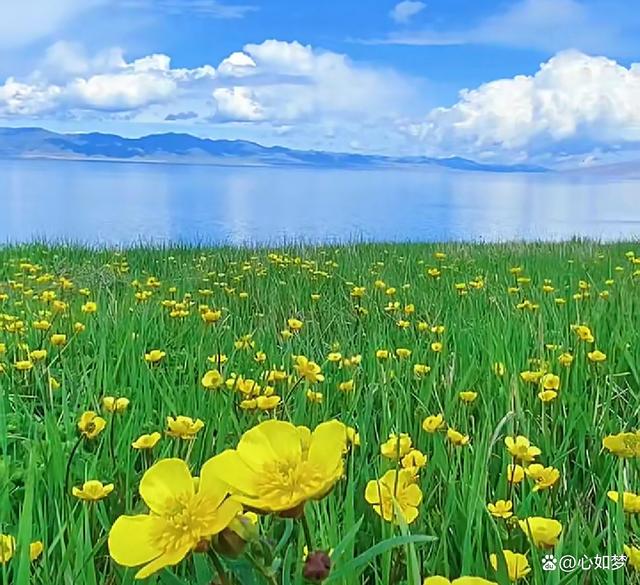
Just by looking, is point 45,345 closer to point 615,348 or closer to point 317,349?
point 317,349

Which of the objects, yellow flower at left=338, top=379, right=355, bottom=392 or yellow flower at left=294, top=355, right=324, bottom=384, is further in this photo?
yellow flower at left=338, top=379, right=355, bottom=392

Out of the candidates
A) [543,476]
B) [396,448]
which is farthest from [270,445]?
[543,476]

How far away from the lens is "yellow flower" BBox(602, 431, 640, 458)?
1.26 m

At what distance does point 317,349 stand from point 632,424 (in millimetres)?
1142

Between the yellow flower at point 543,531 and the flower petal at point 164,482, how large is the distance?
534 mm

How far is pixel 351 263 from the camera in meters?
5.41

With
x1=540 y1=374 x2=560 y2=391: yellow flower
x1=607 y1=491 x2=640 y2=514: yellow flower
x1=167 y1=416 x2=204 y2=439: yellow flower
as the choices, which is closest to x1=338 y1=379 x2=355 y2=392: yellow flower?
x1=540 y1=374 x2=560 y2=391: yellow flower

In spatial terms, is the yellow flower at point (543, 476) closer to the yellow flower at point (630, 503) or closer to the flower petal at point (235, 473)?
the yellow flower at point (630, 503)

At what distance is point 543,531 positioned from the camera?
100 cm

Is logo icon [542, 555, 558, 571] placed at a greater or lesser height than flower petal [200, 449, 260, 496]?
lesser

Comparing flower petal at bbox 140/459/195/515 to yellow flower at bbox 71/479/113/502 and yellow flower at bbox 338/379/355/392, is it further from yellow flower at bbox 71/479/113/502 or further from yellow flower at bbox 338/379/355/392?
yellow flower at bbox 338/379/355/392

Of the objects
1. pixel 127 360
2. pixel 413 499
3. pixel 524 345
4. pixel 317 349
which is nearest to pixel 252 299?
pixel 317 349

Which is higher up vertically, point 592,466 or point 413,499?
point 413,499

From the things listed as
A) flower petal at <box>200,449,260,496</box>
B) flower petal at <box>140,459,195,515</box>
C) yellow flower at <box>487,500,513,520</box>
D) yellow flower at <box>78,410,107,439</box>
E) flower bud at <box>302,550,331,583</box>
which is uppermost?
flower petal at <box>200,449,260,496</box>
